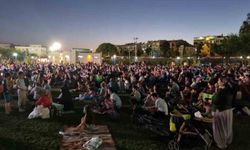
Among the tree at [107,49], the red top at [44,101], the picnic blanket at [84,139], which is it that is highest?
the tree at [107,49]

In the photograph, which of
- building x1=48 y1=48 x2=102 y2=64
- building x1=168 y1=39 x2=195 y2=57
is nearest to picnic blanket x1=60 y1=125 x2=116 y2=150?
building x1=48 y1=48 x2=102 y2=64

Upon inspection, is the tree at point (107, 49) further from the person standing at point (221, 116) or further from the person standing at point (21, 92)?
the person standing at point (221, 116)

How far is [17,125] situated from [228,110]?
7.18 m

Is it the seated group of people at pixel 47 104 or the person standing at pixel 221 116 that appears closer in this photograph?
the person standing at pixel 221 116

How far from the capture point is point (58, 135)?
8.95 metres

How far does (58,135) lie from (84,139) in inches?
39.0

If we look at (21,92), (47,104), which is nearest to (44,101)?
(47,104)

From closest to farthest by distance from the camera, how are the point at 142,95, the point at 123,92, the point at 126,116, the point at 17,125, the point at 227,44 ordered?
the point at 17,125
the point at 126,116
the point at 142,95
the point at 123,92
the point at 227,44

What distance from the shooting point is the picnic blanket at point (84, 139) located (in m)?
7.83

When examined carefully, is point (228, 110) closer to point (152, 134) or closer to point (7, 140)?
point (152, 134)

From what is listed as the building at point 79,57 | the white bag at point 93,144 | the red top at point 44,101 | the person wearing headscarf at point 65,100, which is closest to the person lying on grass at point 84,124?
the white bag at point 93,144

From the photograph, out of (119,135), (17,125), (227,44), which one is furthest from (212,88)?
(227,44)

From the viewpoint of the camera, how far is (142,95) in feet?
44.0

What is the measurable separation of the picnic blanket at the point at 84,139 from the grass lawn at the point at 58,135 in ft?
0.62
